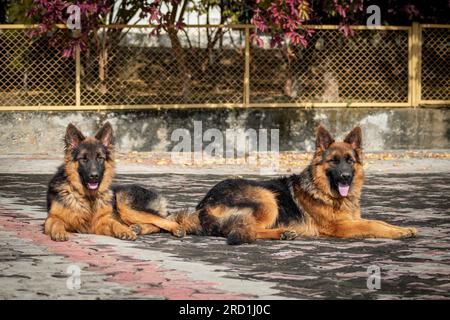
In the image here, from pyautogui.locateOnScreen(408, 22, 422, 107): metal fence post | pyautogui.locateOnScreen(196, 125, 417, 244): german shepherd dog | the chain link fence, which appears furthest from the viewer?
pyautogui.locateOnScreen(408, 22, 422, 107): metal fence post

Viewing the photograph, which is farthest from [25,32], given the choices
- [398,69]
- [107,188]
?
[107,188]

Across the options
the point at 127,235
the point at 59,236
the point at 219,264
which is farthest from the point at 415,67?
the point at 219,264

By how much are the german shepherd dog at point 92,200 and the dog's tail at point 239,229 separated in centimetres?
52

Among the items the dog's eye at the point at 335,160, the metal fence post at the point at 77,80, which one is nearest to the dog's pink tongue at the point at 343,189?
the dog's eye at the point at 335,160

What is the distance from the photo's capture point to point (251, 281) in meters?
7.23

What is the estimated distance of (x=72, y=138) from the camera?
9.43 m

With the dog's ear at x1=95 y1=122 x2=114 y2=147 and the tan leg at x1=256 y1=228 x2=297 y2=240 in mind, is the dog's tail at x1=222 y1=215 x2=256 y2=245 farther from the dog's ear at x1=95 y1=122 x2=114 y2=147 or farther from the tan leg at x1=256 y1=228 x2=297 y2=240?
the dog's ear at x1=95 y1=122 x2=114 y2=147

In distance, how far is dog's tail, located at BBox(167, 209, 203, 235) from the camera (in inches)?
376

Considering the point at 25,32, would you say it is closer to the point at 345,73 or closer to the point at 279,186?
the point at 345,73

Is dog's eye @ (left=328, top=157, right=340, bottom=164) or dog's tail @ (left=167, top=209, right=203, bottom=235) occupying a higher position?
dog's eye @ (left=328, top=157, right=340, bottom=164)

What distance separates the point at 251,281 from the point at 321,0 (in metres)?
13.8

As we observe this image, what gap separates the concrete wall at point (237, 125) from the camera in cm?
1842

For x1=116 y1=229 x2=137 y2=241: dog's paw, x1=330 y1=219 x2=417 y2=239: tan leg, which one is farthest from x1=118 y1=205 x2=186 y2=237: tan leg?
x1=330 y1=219 x2=417 y2=239: tan leg

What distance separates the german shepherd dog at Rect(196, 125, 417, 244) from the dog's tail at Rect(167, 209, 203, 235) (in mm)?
56
